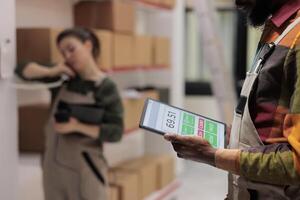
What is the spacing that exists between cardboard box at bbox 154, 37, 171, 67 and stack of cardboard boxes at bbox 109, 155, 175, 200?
774 millimetres

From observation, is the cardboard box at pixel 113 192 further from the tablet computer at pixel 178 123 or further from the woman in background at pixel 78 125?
the tablet computer at pixel 178 123

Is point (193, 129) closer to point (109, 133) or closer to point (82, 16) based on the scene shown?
point (109, 133)

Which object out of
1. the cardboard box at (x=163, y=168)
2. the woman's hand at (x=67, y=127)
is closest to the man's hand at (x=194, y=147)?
the woman's hand at (x=67, y=127)

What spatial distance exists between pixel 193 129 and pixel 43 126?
1.62 m

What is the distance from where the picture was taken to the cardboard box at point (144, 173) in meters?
3.50

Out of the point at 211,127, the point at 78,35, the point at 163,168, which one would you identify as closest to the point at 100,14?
the point at 78,35

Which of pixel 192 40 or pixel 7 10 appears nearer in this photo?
pixel 7 10

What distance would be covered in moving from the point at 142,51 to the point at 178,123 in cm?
240

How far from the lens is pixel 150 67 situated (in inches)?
154

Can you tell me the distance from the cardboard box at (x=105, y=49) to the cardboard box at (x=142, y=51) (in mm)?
428

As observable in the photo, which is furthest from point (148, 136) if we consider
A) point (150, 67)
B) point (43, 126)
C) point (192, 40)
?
point (192, 40)

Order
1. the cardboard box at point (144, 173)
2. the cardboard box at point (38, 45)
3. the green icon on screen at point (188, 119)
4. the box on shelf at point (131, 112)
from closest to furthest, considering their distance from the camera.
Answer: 1. the green icon on screen at point (188, 119)
2. the cardboard box at point (38, 45)
3. the box on shelf at point (131, 112)
4. the cardboard box at point (144, 173)

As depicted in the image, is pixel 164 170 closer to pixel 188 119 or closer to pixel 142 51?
pixel 142 51

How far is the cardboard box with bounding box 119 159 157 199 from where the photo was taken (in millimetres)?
3500
